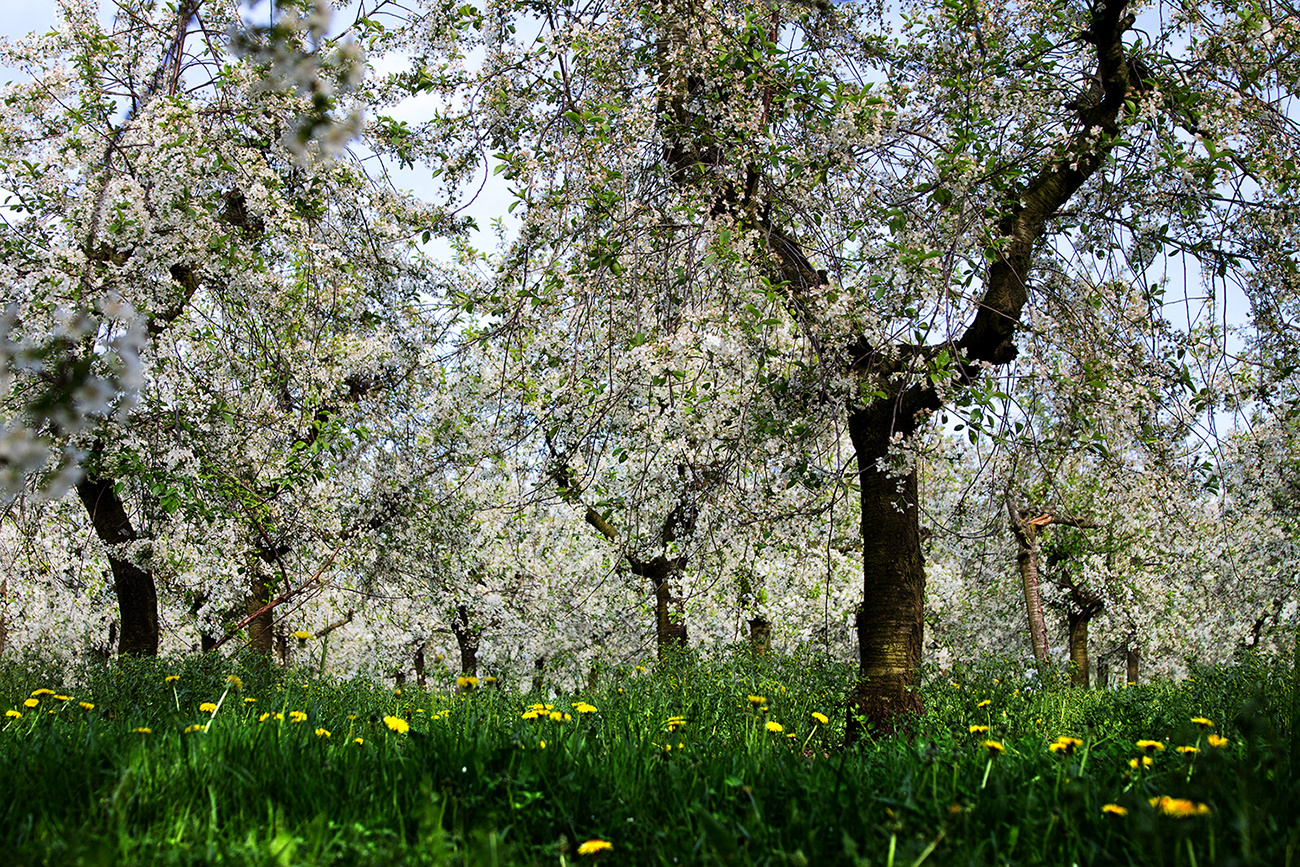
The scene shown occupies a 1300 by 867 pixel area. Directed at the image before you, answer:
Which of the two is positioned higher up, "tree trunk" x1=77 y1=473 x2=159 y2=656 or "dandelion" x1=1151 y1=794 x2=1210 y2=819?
"tree trunk" x1=77 y1=473 x2=159 y2=656

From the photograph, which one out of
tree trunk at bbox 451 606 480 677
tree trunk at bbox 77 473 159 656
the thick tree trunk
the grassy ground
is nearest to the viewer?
the grassy ground

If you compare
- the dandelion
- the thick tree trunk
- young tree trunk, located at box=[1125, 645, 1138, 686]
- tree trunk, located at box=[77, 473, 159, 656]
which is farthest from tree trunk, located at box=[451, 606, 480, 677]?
young tree trunk, located at box=[1125, 645, 1138, 686]

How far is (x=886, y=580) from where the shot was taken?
5266mm

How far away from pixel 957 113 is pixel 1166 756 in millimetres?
3619

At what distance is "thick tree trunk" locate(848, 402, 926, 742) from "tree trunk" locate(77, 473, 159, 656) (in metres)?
7.11

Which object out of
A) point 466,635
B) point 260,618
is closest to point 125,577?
point 260,618

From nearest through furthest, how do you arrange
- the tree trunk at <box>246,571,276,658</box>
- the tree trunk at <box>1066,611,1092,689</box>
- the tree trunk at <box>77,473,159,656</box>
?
the tree trunk at <box>77,473,159,656</box> → the tree trunk at <box>246,571,276,658</box> → the tree trunk at <box>1066,611,1092,689</box>

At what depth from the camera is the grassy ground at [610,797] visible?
1.68 m

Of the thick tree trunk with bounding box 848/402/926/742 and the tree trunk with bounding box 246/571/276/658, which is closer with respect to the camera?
the thick tree trunk with bounding box 848/402/926/742

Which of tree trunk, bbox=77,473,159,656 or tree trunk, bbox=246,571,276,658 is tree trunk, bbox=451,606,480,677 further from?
tree trunk, bbox=77,473,159,656

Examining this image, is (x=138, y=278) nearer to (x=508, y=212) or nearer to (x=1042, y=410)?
(x=508, y=212)

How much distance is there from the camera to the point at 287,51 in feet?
16.7

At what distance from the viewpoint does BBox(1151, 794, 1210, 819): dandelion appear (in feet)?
5.08

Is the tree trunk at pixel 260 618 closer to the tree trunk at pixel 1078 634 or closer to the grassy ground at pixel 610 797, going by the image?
the grassy ground at pixel 610 797
